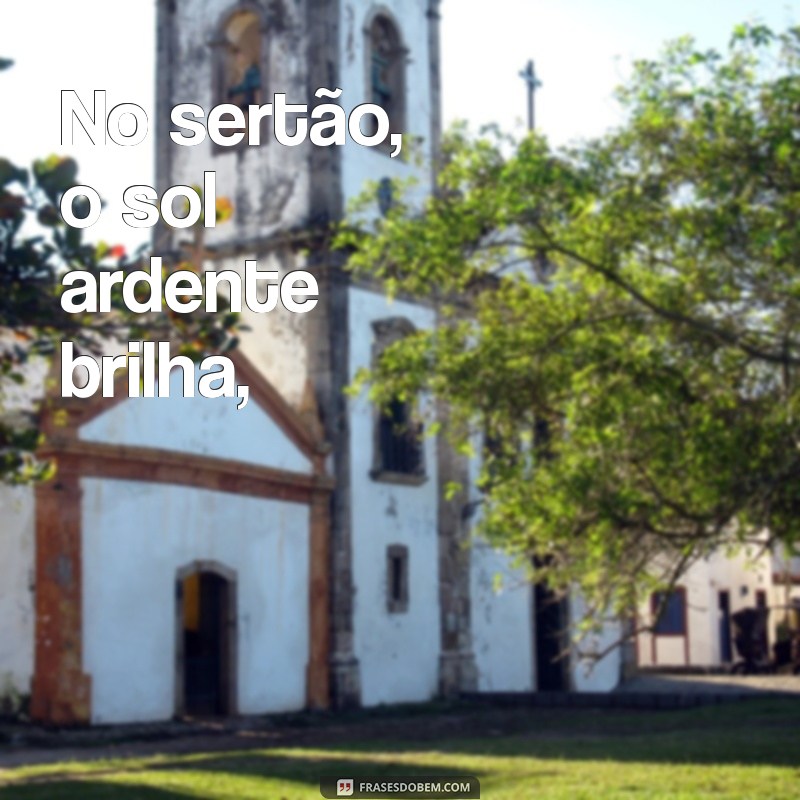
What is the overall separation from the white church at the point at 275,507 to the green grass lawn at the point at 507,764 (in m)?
1.84

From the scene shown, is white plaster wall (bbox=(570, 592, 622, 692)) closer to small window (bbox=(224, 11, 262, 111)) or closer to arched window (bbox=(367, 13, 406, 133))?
arched window (bbox=(367, 13, 406, 133))

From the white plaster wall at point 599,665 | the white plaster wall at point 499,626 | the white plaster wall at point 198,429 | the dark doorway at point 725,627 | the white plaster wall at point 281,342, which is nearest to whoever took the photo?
the white plaster wall at point 198,429

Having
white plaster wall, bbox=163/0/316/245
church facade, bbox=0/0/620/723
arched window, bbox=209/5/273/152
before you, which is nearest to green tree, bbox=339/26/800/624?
church facade, bbox=0/0/620/723

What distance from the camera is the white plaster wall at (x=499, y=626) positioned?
25359 millimetres

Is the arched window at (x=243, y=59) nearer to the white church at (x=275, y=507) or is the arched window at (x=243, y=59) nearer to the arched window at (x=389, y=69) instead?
the white church at (x=275, y=507)

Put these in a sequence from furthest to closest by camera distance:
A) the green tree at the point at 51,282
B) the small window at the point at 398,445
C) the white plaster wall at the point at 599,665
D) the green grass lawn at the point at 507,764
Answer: the white plaster wall at the point at 599,665, the small window at the point at 398,445, the green grass lawn at the point at 507,764, the green tree at the point at 51,282

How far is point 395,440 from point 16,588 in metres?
7.92

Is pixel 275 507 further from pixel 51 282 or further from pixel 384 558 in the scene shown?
pixel 51 282

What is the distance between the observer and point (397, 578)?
78.2 ft

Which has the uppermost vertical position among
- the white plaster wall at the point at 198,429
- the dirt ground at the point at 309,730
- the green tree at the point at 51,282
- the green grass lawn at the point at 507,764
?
the white plaster wall at the point at 198,429

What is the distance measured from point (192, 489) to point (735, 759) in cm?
866

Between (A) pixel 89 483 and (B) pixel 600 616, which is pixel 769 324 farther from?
(A) pixel 89 483

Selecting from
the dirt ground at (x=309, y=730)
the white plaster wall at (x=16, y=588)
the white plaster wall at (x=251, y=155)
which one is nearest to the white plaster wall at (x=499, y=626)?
the dirt ground at (x=309, y=730)

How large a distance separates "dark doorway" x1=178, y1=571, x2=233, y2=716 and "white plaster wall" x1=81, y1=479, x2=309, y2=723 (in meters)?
0.20
